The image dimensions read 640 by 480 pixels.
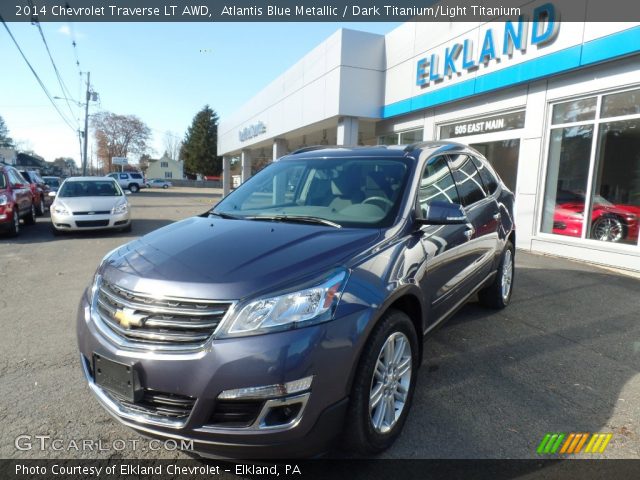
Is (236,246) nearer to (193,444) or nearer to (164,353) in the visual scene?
(164,353)

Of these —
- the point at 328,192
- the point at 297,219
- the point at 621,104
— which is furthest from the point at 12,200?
the point at 621,104

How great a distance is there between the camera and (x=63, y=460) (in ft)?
7.77

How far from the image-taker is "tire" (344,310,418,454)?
84.2 inches

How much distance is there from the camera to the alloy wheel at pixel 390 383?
235cm

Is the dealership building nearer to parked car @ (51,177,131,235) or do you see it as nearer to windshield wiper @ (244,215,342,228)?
windshield wiper @ (244,215,342,228)

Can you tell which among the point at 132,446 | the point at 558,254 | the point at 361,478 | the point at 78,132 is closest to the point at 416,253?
the point at 361,478

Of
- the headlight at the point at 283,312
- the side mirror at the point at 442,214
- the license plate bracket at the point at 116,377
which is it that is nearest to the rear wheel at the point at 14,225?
the license plate bracket at the point at 116,377

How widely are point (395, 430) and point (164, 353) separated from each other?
4.59ft

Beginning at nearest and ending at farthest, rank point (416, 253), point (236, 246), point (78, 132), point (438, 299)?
point (236, 246) → point (416, 253) → point (438, 299) → point (78, 132)

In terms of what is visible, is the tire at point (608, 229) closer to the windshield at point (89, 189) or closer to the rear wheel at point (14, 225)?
the windshield at point (89, 189)

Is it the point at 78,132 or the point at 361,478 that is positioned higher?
the point at 78,132

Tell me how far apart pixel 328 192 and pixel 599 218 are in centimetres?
724

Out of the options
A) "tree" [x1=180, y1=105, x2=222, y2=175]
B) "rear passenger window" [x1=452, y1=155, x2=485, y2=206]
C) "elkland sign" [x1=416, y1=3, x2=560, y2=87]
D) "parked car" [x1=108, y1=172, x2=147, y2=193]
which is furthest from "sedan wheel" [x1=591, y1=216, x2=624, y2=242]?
"tree" [x1=180, y1=105, x2=222, y2=175]

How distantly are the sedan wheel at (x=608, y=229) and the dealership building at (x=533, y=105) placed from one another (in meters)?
0.02
